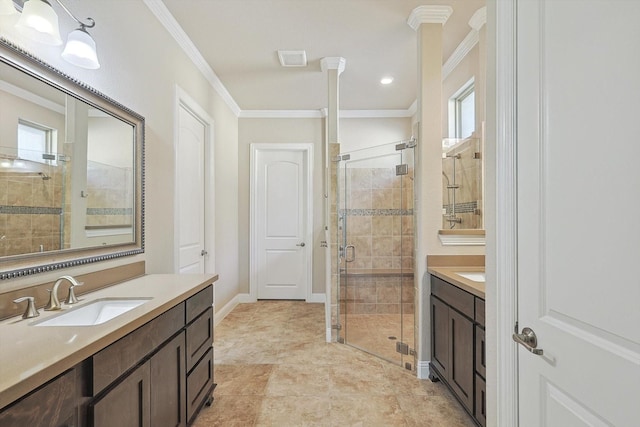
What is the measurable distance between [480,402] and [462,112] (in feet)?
8.96

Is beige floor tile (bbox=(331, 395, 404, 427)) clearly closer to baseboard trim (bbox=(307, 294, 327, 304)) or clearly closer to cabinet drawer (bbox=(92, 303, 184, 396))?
cabinet drawer (bbox=(92, 303, 184, 396))

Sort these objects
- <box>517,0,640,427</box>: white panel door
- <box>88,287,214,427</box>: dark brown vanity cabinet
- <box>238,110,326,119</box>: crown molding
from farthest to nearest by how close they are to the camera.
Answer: <box>238,110,326,119</box>: crown molding, <box>88,287,214,427</box>: dark brown vanity cabinet, <box>517,0,640,427</box>: white panel door

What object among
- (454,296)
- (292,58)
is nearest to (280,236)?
(292,58)

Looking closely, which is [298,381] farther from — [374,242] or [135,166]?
[135,166]

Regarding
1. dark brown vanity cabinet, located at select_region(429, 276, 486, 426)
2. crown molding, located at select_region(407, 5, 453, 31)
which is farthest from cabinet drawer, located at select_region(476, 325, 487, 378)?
crown molding, located at select_region(407, 5, 453, 31)

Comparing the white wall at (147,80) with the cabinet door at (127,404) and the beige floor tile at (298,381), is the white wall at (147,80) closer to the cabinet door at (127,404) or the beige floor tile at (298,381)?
the cabinet door at (127,404)

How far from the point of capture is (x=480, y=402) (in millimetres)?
1682

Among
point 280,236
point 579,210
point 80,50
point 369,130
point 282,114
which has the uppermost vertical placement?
point 282,114

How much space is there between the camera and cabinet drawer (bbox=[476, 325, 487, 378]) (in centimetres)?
165

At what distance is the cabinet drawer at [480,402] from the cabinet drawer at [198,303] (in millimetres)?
1575

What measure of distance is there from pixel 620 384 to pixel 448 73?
10.8 feet

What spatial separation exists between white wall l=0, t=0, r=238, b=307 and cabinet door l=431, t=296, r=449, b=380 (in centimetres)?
203

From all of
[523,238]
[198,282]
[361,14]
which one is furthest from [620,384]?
[361,14]

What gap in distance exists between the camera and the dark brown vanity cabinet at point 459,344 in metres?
1.69
